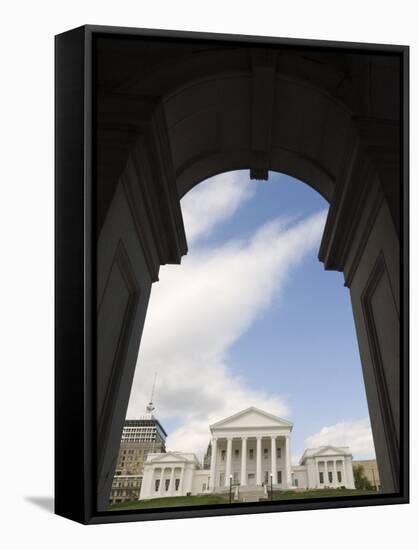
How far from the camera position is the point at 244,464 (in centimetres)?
410

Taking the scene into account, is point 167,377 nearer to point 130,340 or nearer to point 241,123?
point 130,340

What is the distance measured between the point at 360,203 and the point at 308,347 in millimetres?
890

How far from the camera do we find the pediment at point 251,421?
4117mm

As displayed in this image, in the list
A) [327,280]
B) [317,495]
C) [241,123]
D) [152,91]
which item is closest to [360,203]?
[327,280]

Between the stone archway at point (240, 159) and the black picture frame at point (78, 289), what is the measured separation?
0.06m

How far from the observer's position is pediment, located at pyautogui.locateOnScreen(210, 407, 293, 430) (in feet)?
13.5

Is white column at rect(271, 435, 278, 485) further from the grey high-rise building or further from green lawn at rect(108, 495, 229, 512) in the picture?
the grey high-rise building

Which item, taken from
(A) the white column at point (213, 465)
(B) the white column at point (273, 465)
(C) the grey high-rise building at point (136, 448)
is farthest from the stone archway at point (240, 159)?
(B) the white column at point (273, 465)

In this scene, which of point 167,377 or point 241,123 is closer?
point 167,377

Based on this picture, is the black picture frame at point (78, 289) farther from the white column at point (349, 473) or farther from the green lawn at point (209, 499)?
the white column at point (349, 473)

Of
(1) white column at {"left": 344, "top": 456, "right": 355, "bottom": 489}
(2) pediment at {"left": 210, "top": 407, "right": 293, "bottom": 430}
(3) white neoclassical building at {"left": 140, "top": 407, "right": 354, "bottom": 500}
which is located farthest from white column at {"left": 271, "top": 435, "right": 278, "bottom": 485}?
(1) white column at {"left": 344, "top": 456, "right": 355, "bottom": 489}

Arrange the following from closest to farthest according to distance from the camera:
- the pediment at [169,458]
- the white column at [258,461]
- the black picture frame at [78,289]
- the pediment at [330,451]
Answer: the black picture frame at [78,289] < the pediment at [169,458] < the white column at [258,461] < the pediment at [330,451]

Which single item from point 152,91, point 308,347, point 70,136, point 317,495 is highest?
point 152,91

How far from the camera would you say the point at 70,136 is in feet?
13.1
